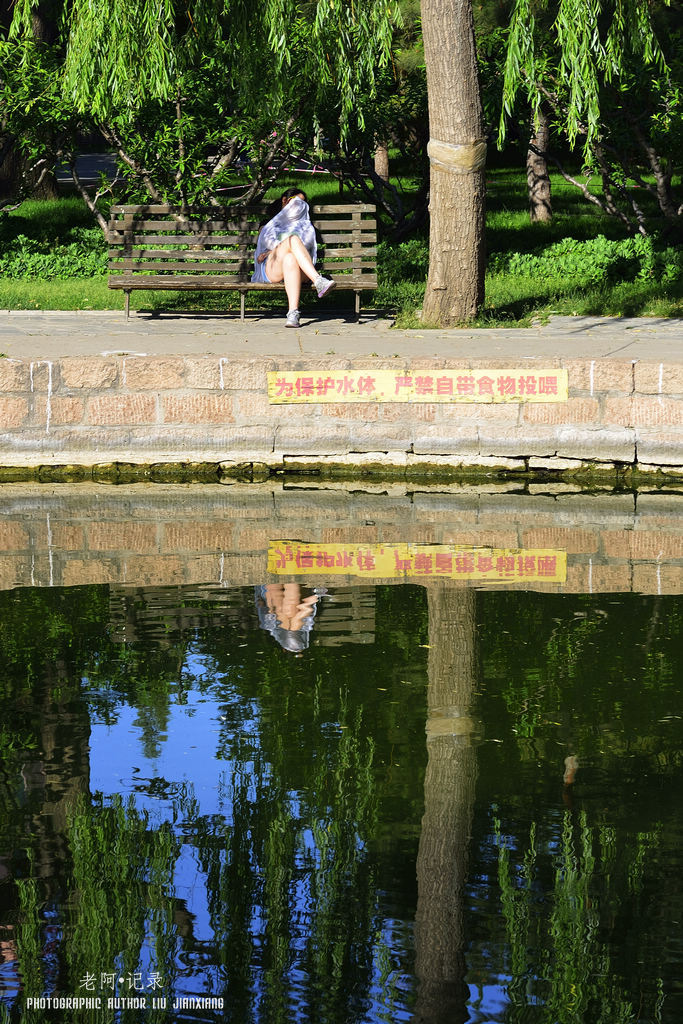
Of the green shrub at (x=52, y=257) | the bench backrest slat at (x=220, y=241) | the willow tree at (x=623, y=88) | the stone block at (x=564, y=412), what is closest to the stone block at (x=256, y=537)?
the stone block at (x=564, y=412)

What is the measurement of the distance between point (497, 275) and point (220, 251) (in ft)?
10.6

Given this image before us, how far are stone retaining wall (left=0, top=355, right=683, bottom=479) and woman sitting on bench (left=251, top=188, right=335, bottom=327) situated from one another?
9.99 feet

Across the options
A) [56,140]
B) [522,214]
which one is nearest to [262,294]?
[56,140]

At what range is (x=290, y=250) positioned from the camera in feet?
41.6

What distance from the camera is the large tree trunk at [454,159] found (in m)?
11.7

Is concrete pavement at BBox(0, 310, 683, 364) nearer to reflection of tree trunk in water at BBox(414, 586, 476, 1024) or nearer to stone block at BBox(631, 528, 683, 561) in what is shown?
stone block at BBox(631, 528, 683, 561)

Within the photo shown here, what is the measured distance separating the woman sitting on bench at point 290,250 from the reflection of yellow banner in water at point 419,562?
5224mm

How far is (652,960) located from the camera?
3.74 metres

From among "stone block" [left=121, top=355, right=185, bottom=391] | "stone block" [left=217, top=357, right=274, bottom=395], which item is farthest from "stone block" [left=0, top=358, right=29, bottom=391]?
"stone block" [left=217, top=357, right=274, bottom=395]

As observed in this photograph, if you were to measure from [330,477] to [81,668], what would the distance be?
3946 millimetres

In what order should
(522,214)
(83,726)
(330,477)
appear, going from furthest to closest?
(522,214)
(330,477)
(83,726)

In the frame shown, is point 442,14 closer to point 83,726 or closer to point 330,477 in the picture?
point 330,477

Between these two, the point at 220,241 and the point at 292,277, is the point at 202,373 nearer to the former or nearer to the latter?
the point at 292,277

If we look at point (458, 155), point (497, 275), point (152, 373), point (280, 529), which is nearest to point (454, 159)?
point (458, 155)
